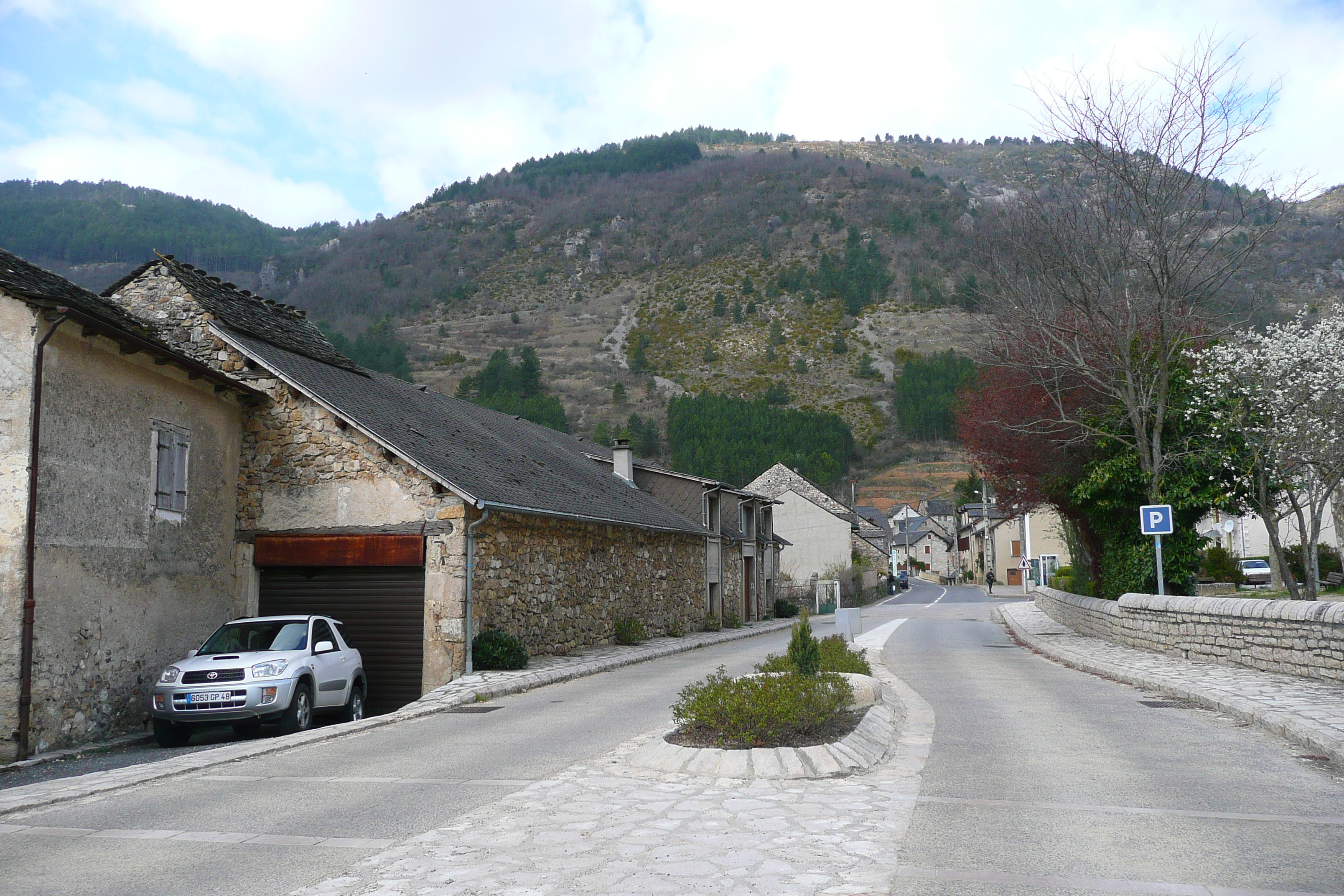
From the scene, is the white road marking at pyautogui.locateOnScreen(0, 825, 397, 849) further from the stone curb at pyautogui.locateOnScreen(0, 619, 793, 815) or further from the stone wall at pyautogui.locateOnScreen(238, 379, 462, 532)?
the stone wall at pyautogui.locateOnScreen(238, 379, 462, 532)

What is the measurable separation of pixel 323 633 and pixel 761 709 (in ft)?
27.7

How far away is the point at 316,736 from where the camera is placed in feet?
36.4

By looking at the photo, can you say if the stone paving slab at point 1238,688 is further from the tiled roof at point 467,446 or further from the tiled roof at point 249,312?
the tiled roof at point 249,312

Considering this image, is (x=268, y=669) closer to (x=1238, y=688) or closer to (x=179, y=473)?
(x=179, y=473)

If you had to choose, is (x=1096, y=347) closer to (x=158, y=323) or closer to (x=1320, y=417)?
(x=1320, y=417)

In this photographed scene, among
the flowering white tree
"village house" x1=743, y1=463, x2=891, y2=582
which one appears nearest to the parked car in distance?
the flowering white tree

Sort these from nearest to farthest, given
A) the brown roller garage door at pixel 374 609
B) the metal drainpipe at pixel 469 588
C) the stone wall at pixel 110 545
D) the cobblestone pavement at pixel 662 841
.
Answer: the cobblestone pavement at pixel 662 841 < the stone wall at pixel 110 545 < the metal drainpipe at pixel 469 588 < the brown roller garage door at pixel 374 609

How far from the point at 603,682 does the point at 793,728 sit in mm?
8722

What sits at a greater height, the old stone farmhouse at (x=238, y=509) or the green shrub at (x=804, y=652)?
the old stone farmhouse at (x=238, y=509)

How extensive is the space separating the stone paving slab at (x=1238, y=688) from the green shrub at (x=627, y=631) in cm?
980

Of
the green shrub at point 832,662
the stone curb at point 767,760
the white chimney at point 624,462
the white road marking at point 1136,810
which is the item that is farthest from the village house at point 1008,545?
the white road marking at point 1136,810

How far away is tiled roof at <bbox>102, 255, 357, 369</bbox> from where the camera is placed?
18.9 m

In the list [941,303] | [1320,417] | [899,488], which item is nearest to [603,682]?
[1320,417]

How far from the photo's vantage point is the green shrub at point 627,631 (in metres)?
24.2
